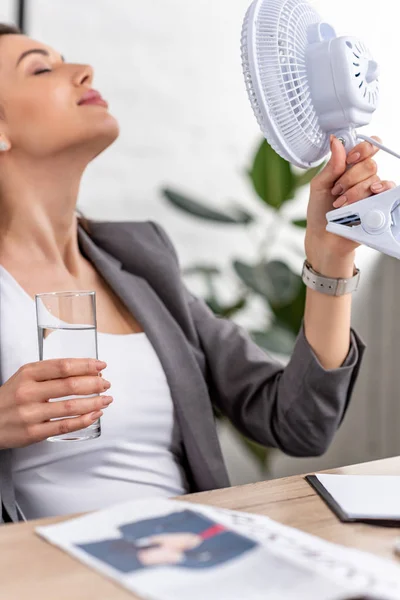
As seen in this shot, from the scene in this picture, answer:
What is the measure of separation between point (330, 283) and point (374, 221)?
26cm

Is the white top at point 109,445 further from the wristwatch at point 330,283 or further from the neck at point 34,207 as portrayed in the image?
the wristwatch at point 330,283

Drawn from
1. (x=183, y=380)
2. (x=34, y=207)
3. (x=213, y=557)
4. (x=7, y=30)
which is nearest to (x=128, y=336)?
(x=183, y=380)

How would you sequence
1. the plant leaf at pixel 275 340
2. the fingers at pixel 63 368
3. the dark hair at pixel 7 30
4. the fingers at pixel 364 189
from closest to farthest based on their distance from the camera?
1. the fingers at pixel 63 368
2. the fingers at pixel 364 189
3. the dark hair at pixel 7 30
4. the plant leaf at pixel 275 340

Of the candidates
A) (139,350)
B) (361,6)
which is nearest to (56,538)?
(139,350)

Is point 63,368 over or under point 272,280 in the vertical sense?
under

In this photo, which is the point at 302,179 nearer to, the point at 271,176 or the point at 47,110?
the point at 271,176

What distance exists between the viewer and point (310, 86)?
3.25 ft

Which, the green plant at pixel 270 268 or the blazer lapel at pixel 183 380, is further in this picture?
the green plant at pixel 270 268

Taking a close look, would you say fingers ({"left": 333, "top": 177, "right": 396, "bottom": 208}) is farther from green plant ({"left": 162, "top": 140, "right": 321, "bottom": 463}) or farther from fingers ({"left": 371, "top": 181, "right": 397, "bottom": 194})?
green plant ({"left": 162, "top": 140, "right": 321, "bottom": 463})

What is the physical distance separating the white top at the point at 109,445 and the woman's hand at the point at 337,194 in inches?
13.6

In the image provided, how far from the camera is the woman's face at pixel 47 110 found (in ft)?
4.21

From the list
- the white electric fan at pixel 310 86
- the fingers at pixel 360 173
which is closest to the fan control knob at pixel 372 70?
the white electric fan at pixel 310 86

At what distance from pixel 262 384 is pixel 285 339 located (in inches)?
31.5

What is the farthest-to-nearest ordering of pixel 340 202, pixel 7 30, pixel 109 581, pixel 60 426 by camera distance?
1. pixel 7 30
2. pixel 340 202
3. pixel 60 426
4. pixel 109 581
